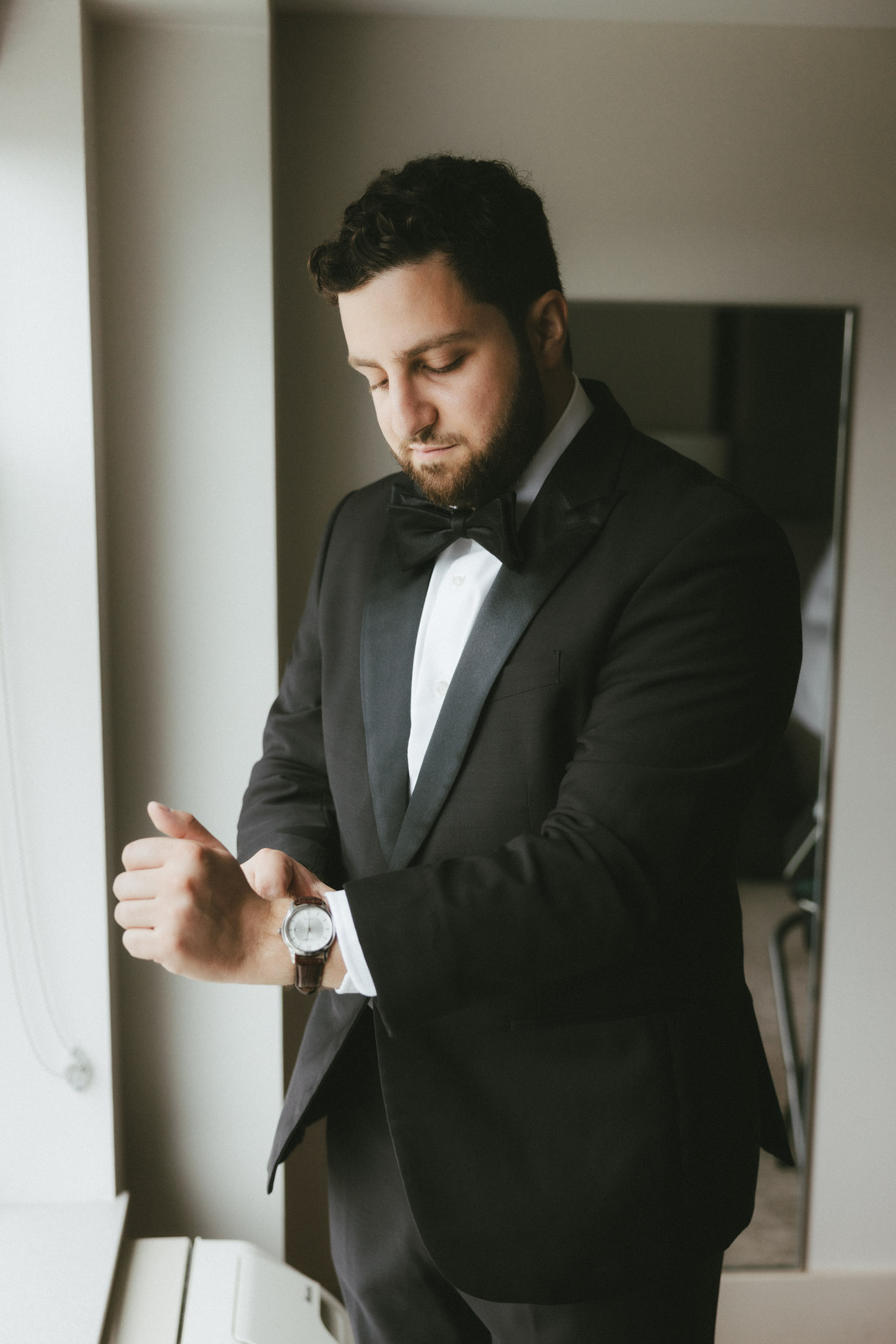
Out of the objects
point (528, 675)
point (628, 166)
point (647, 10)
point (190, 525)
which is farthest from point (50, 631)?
point (647, 10)

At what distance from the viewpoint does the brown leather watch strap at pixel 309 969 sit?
1009 mm

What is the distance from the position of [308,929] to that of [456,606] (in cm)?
45

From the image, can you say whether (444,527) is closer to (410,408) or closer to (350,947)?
(410,408)

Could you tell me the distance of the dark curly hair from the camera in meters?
1.15

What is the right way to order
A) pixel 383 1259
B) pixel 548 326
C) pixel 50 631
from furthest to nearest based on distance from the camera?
1. pixel 50 631
2. pixel 383 1259
3. pixel 548 326

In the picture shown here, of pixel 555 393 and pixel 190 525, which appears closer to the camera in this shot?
pixel 555 393

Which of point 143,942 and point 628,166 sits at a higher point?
point 628,166

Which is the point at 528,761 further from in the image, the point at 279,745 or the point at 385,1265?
the point at 385,1265

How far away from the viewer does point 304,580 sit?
6.97 feet

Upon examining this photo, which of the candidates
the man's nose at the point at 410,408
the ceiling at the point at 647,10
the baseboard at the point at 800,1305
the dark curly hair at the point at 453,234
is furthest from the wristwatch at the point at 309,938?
the baseboard at the point at 800,1305

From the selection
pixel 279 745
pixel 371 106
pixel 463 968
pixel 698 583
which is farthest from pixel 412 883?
pixel 371 106

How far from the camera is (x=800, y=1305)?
2.37 meters

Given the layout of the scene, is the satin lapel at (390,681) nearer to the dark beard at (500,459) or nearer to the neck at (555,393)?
the dark beard at (500,459)

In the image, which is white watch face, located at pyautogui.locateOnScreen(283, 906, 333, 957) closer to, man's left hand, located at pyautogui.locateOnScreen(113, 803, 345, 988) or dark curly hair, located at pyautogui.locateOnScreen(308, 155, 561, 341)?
man's left hand, located at pyautogui.locateOnScreen(113, 803, 345, 988)
